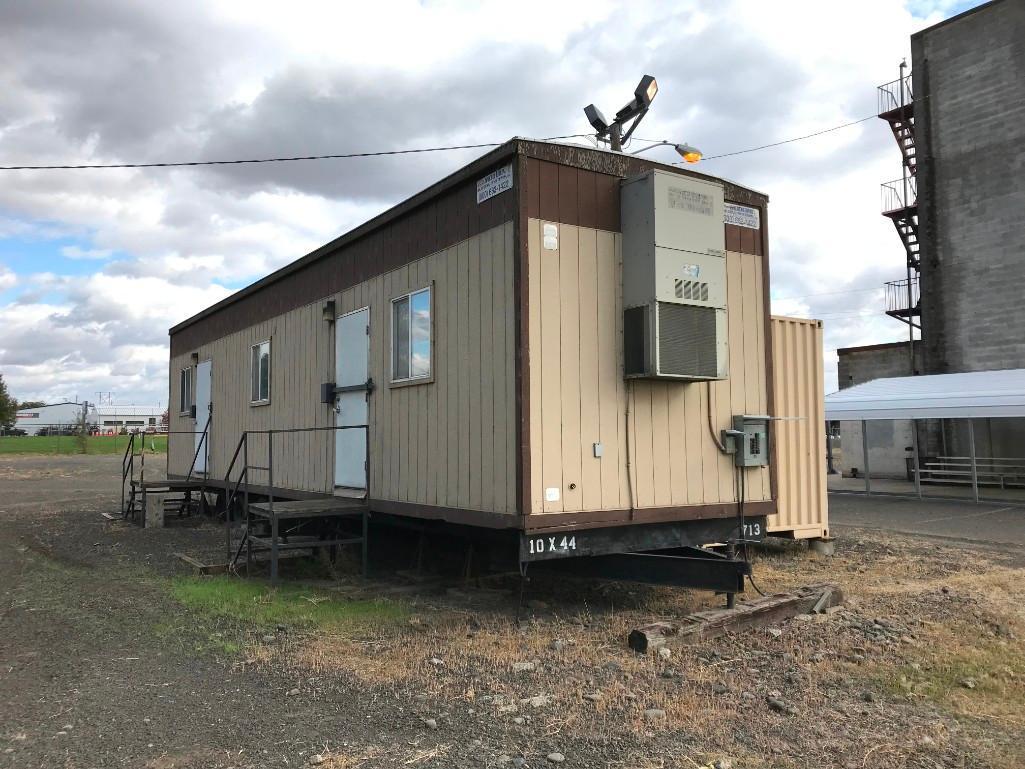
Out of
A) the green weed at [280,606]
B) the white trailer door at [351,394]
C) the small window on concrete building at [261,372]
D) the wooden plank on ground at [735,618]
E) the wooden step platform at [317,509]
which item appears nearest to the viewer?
the wooden plank on ground at [735,618]

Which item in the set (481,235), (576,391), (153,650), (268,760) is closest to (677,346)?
(576,391)

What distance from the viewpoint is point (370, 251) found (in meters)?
7.91

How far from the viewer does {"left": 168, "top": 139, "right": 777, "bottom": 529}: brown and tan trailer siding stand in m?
5.67

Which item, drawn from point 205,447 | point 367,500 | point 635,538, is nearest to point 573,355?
point 635,538

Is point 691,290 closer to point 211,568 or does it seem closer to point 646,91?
point 646,91

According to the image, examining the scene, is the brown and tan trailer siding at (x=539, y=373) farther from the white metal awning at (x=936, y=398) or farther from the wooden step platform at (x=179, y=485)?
the white metal awning at (x=936, y=398)

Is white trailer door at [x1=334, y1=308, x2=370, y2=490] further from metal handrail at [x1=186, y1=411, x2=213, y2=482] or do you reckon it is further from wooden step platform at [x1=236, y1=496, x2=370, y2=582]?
metal handrail at [x1=186, y1=411, x2=213, y2=482]

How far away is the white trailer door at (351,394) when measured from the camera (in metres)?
7.87

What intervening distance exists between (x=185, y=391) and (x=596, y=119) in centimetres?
1001

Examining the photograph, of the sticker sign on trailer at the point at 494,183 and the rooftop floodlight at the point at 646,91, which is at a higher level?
the rooftop floodlight at the point at 646,91

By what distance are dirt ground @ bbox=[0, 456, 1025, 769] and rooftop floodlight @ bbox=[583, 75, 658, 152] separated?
414 cm

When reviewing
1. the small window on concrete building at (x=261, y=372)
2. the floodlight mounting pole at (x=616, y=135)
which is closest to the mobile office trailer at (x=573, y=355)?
the floodlight mounting pole at (x=616, y=135)

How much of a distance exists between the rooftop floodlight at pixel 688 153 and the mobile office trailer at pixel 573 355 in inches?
10.0

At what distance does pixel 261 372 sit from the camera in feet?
35.2
